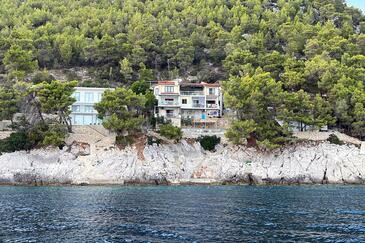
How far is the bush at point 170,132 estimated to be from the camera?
68875mm

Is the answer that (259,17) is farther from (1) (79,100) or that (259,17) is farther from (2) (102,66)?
(1) (79,100)

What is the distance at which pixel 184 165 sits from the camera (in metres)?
67.6

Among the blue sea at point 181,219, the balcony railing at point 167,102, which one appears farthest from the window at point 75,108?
the blue sea at point 181,219

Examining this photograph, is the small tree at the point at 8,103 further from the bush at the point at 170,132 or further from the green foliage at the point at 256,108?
the green foliage at the point at 256,108

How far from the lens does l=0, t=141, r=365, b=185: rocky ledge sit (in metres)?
63.5

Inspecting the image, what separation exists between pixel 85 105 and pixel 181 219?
195 ft

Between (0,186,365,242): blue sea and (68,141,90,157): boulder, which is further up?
(68,141,90,157): boulder

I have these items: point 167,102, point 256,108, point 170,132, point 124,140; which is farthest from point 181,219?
point 167,102

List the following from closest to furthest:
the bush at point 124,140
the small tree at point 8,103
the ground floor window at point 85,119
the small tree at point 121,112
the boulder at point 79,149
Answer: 1. the boulder at point 79,149
2. the small tree at point 121,112
3. the bush at point 124,140
4. the small tree at point 8,103
5. the ground floor window at point 85,119

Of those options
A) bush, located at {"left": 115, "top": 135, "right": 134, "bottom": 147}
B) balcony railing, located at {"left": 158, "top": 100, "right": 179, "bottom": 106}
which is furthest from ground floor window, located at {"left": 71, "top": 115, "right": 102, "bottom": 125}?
bush, located at {"left": 115, "top": 135, "right": 134, "bottom": 147}

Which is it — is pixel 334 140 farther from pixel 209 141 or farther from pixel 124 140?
pixel 124 140

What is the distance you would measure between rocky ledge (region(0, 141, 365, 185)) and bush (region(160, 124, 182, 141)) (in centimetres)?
166

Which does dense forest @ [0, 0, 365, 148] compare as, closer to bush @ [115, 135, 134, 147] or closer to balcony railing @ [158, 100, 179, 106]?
balcony railing @ [158, 100, 179, 106]

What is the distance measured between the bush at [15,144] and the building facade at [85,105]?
17723 millimetres
